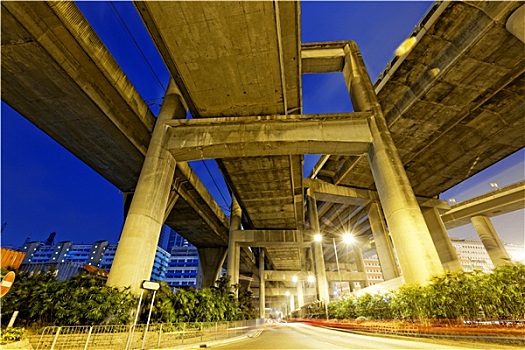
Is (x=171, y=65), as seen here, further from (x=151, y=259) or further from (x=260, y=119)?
(x=151, y=259)

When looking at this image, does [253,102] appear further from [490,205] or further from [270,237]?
[490,205]

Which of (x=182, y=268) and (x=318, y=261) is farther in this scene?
(x=182, y=268)

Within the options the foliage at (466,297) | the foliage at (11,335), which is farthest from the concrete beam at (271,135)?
the foliage at (11,335)

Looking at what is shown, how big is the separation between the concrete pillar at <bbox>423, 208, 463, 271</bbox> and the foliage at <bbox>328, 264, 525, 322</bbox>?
66.2 feet

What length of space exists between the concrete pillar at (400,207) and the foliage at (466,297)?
1.27 m

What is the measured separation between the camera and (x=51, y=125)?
50.3 ft

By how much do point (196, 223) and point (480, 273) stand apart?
25.6 m

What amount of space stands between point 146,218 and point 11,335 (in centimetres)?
648

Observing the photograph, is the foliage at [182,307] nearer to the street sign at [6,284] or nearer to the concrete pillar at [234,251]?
the street sign at [6,284]

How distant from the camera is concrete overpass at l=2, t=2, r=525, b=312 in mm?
11805

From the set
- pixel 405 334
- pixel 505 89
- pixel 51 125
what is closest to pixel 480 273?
pixel 405 334

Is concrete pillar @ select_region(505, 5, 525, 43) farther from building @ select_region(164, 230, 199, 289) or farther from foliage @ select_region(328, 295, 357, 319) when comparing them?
building @ select_region(164, 230, 199, 289)

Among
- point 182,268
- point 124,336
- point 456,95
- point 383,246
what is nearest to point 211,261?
point 383,246

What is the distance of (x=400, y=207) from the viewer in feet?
41.1
